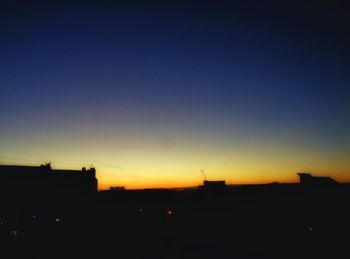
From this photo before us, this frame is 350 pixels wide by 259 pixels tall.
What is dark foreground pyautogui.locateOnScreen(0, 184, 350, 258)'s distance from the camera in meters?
33.2

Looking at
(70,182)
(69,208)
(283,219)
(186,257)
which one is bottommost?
(186,257)

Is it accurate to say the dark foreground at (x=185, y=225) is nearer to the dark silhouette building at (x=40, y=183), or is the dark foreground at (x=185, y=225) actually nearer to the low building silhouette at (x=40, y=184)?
the low building silhouette at (x=40, y=184)

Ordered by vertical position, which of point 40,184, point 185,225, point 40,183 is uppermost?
point 40,183

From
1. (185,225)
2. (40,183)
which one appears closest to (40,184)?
(40,183)

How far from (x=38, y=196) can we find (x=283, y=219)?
31246mm

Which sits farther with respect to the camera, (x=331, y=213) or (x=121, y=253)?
(x=331, y=213)

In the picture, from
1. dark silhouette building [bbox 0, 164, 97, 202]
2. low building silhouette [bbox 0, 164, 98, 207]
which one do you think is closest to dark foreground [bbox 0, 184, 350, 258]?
low building silhouette [bbox 0, 164, 98, 207]

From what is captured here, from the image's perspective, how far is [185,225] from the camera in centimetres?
4094

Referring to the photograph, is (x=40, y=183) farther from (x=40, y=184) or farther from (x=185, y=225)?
(x=185, y=225)

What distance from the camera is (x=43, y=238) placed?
37.5 m

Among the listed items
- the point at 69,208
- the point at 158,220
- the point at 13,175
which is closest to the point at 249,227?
the point at 158,220

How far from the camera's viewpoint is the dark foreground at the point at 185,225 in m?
33.2

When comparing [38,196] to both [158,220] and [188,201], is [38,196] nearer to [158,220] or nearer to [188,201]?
[158,220]

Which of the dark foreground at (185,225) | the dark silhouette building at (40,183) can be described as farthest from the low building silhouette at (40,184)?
the dark foreground at (185,225)
